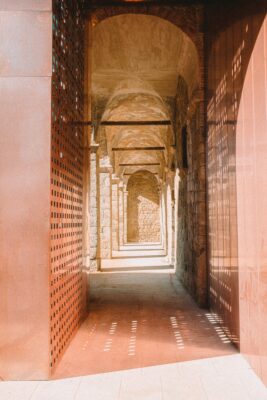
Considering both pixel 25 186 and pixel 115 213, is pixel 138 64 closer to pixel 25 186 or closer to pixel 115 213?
pixel 25 186

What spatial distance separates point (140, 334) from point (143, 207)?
2286cm

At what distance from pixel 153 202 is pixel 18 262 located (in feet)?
80.0

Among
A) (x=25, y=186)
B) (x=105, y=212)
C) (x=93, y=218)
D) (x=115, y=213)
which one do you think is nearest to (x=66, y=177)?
(x=25, y=186)

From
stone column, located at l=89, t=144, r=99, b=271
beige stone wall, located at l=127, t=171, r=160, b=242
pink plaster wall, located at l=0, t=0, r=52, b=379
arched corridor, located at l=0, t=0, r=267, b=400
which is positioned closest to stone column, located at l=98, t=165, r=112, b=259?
stone column, located at l=89, t=144, r=99, b=271

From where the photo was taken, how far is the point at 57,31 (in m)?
3.92

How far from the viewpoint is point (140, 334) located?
15.6ft

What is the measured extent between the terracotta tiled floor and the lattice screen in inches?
9.0

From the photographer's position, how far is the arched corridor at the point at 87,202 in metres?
3.27

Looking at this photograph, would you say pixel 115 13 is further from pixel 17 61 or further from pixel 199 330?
pixel 199 330

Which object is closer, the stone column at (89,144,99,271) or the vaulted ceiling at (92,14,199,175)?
the vaulted ceiling at (92,14,199,175)

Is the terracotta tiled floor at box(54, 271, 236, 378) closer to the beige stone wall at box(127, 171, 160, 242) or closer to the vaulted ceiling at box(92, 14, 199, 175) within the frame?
the vaulted ceiling at box(92, 14, 199, 175)

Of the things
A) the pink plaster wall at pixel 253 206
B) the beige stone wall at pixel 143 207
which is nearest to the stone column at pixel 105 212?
the pink plaster wall at pixel 253 206

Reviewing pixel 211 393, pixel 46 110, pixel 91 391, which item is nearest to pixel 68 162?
pixel 46 110

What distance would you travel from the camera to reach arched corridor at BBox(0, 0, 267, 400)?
3270 millimetres
